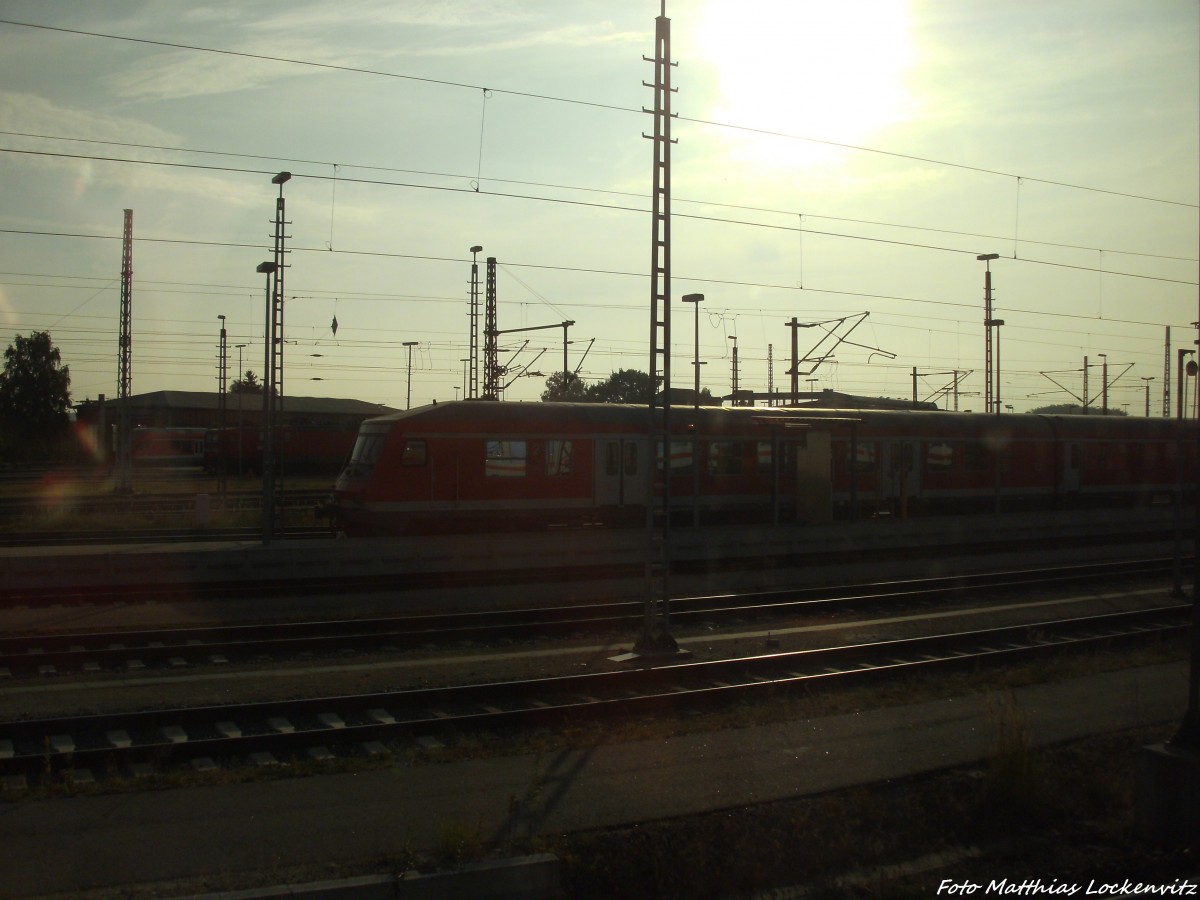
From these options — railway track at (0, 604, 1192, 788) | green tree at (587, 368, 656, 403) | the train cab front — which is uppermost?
green tree at (587, 368, 656, 403)

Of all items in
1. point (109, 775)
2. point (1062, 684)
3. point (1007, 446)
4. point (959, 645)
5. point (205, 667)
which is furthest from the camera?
point (1007, 446)

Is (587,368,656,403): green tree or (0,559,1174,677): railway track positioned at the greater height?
(587,368,656,403): green tree

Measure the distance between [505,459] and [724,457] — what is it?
581 centimetres

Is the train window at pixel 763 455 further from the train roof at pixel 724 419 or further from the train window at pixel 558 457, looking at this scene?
the train window at pixel 558 457

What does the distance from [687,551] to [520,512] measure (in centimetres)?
366

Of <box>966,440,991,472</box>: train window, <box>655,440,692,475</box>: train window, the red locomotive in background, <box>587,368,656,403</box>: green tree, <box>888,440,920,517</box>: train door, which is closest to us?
<box>655,440,692,475</box>: train window

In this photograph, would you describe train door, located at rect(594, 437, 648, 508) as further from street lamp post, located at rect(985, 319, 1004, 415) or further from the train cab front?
street lamp post, located at rect(985, 319, 1004, 415)

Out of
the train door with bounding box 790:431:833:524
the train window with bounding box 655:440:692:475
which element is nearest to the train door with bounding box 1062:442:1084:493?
the train door with bounding box 790:431:833:524

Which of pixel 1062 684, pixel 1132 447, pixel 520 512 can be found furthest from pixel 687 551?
pixel 1132 447

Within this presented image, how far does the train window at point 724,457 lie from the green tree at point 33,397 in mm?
52639

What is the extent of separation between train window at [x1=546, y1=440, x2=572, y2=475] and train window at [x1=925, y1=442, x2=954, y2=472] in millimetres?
11778

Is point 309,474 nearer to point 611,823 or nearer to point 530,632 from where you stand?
point 530,632

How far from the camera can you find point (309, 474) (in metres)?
53.2

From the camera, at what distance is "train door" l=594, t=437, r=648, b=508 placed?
2294 cm
